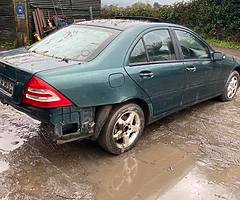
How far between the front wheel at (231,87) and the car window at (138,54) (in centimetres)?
253

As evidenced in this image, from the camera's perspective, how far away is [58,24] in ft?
41.3

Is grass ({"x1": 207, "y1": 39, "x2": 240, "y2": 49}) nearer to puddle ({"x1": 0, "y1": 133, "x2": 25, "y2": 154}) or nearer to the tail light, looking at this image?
puddle ({"x1": 0, "y1": 133, "x2": 25, "y2": 154})

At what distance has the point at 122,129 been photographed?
14.1 ft

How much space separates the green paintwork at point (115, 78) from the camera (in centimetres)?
370

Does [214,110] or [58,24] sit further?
[58,24]

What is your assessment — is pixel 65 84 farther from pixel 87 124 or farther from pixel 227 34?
pixel 227 34

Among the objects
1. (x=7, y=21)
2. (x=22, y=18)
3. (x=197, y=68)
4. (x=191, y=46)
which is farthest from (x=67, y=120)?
(x=7, y=21)

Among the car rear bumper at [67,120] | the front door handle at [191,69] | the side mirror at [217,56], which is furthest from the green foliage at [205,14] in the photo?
the car rear bumper at [67,120]

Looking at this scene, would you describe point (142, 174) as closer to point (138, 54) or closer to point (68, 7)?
point (138, 54)

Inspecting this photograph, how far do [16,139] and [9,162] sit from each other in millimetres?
620

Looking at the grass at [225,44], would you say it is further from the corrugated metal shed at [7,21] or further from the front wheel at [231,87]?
the corrugated metal shed at [7,21]

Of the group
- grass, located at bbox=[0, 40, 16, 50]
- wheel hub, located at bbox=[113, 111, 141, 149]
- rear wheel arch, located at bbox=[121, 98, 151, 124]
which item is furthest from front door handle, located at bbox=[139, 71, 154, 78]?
grass, located at bbox=[0, 40, 16, 50]

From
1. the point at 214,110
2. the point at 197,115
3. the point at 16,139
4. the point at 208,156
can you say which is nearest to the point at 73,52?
the point at 16,139

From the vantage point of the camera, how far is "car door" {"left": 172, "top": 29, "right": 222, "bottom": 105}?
5219 millimetres
